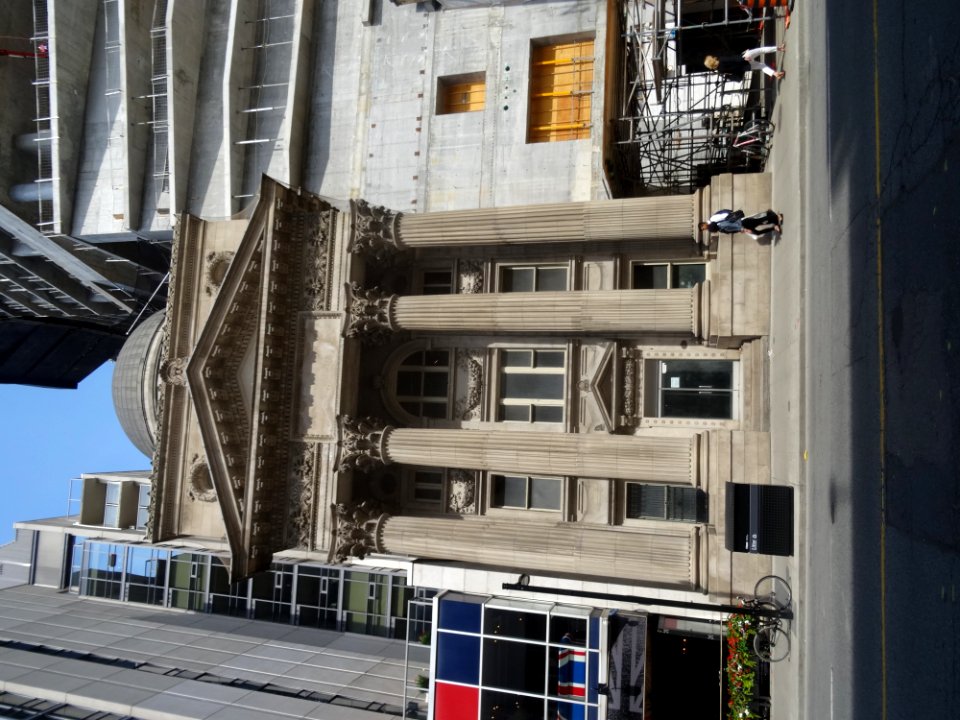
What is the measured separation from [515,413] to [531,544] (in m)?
4.65

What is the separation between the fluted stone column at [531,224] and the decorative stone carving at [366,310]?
4.56 feet

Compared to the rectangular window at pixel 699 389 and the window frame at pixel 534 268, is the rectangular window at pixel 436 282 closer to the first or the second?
the window frame at pixel 534 268

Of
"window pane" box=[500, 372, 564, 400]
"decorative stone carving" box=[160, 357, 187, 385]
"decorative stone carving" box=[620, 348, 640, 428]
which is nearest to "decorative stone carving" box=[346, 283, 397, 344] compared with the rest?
"window pane" box=[500, 372, 564, 400]

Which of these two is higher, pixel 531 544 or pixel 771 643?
pixel 531 544

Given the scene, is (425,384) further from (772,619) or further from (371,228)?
(772,619)

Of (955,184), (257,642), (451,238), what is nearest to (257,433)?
(451,238)

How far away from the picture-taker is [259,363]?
22.4 m

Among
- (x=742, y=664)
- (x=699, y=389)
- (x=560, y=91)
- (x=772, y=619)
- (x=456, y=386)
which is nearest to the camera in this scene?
(x=772, y=619)

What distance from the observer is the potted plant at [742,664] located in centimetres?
1791

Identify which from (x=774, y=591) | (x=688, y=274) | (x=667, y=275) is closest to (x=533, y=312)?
(x=667, y=275)

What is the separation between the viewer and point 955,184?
29.4 ft

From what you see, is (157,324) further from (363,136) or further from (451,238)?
(451,238)

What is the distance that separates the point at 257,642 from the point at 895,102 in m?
40.0

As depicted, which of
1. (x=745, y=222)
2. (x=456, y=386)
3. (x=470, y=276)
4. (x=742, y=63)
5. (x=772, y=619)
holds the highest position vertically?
(x=742, y=63)
